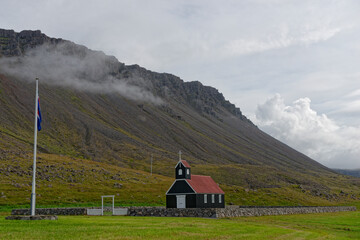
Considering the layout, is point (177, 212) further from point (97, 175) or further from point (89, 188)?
point (97, 175)

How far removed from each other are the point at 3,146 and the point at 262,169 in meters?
105

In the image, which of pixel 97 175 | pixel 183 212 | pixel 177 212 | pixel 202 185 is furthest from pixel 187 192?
pixel 97 175

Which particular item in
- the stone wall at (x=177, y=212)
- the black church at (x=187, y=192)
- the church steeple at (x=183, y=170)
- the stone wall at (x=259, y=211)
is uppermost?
the church steeple at (x=183, y=170)

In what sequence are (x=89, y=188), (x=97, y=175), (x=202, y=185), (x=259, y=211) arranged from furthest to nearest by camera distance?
1. (x=97, y=175)
2. (x=89, y=188)
3. (x=202, y=185)
4. (x=259, y=211)

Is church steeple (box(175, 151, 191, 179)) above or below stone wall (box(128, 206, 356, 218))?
above

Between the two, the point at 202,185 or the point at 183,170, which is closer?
the point at 183,170

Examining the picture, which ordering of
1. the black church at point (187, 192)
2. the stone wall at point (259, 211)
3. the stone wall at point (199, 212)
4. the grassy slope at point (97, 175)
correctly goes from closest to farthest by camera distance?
the stone wall at point (199, 212) → the stone wall at point (259, 211) → the black church at point (187, 192) → the grassy slope at point (97, 175)

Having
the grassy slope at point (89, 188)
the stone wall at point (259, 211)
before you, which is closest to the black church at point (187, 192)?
the stone wall at point (259, 211)

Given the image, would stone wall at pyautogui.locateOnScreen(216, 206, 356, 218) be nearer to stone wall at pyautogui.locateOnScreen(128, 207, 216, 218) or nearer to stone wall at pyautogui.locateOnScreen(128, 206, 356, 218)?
stone wall at pyautogui.locateOnScreen(128, 206, 356, 218)

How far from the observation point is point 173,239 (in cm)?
2288

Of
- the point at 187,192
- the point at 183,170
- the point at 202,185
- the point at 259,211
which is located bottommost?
the point at 259,211

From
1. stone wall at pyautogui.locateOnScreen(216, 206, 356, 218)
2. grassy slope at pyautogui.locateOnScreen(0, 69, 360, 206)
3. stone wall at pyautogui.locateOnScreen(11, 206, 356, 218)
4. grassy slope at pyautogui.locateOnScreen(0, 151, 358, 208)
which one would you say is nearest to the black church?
stone wall at pyautogui.locateOnScreen(216, 206, 356, 218)

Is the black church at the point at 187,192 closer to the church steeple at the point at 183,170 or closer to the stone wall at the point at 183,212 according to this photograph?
the church steeple at the point at 183,170

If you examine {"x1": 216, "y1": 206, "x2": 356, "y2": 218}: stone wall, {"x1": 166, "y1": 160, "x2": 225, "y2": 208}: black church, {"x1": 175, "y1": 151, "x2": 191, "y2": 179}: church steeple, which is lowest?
{"x1": 216, "y1": 206, "x2": 356, "y2": 218}: stone wall
